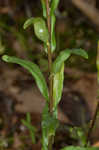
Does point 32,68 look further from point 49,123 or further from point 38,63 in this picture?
point 38,63

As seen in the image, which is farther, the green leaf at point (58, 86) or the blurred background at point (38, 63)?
the blurred background at point (38, 63)

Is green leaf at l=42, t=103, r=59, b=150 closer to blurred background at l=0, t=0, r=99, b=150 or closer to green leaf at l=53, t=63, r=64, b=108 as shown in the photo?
green leaf at l=53, t=63, r=64, b=108

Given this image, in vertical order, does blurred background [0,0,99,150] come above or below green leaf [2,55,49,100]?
below

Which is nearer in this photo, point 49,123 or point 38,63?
point 49,123

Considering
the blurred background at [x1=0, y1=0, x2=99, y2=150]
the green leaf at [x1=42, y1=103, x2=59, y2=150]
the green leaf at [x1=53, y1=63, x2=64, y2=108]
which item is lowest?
the blurred background at [x1=0, y1=0, x2=99, y2=150]

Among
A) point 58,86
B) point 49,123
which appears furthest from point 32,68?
point 49,123

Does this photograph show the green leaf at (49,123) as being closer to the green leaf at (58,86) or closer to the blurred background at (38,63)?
the green leaf at (58,86)

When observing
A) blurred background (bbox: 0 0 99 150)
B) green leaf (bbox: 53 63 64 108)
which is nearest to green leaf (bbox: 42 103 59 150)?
green leaf (bbox: 53 63 64 108)

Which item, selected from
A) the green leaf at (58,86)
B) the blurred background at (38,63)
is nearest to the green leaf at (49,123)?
the green leaf at (58,86)

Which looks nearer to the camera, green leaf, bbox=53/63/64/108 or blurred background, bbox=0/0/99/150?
green leaf, bbox=53/63/64/108
